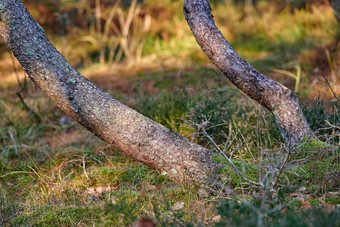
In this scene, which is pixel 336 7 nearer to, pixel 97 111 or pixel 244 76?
pixel 244 76

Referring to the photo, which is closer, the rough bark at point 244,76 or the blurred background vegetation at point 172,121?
the blurred background vegetation at point 172,121

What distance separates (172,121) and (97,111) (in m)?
1.36

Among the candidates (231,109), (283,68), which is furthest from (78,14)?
(231,109)

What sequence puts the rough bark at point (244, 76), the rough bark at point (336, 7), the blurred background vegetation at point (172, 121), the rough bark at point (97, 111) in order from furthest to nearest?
the rough bark at point (336, 7) → the rough bark at point (244, 76) → the rough bark at point (97, 111) → the blurred background vegetation at point (172, 121)

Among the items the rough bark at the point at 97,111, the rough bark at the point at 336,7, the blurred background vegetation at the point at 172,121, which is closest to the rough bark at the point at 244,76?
the blurred background vegetation at the point at 172,121

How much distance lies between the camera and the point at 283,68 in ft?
19.5

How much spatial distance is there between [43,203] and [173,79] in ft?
12.2

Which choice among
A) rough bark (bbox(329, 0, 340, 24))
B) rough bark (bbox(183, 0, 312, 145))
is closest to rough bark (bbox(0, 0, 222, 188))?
rough bark (bbox(183, 0, 312, 145))

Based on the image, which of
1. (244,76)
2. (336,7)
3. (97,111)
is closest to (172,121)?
(244,76)

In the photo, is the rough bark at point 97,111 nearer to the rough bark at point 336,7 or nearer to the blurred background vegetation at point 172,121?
the blurred background vegetation at point 172,121

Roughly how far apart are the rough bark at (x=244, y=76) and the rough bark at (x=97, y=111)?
2.32 ft

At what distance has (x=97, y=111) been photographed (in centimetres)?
259

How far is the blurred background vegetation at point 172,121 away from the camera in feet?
7.74

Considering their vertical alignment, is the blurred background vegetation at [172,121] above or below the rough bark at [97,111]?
below
